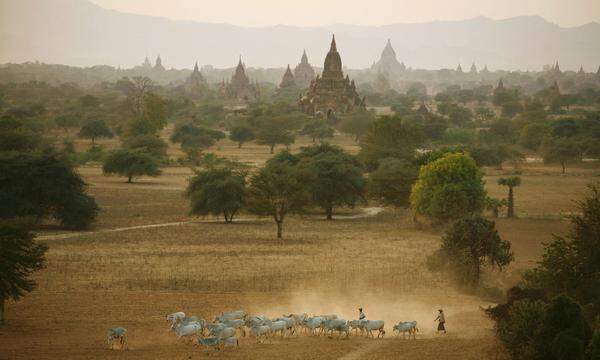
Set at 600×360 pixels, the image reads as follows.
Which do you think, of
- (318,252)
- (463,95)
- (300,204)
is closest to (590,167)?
(300,204)

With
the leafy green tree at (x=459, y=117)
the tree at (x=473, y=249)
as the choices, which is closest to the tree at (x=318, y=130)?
the leafy green tree at (x=459, y=117)

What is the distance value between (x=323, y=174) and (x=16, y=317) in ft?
92.7

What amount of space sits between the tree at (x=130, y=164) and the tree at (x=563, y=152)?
33.8 metres

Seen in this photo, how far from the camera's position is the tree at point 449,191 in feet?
147

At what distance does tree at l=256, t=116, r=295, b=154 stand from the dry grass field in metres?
41.1

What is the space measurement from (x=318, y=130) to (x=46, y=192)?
197 feet

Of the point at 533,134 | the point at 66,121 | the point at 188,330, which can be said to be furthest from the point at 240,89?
the point at 188,330

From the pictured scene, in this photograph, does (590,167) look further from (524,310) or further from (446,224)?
(524,310)

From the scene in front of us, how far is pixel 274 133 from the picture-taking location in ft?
313

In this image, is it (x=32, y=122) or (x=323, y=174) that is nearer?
(x=323, y=174)

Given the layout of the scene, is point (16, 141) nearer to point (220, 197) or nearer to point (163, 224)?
point (163, 224)

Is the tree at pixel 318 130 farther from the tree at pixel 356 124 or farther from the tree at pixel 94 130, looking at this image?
the tree at pixel 94 130

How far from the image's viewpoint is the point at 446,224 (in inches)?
1784

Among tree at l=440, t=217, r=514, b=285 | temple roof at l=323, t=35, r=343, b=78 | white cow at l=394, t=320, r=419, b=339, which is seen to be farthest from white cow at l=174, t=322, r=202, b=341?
temple roof at l=323, t=35, r=343, b=78
